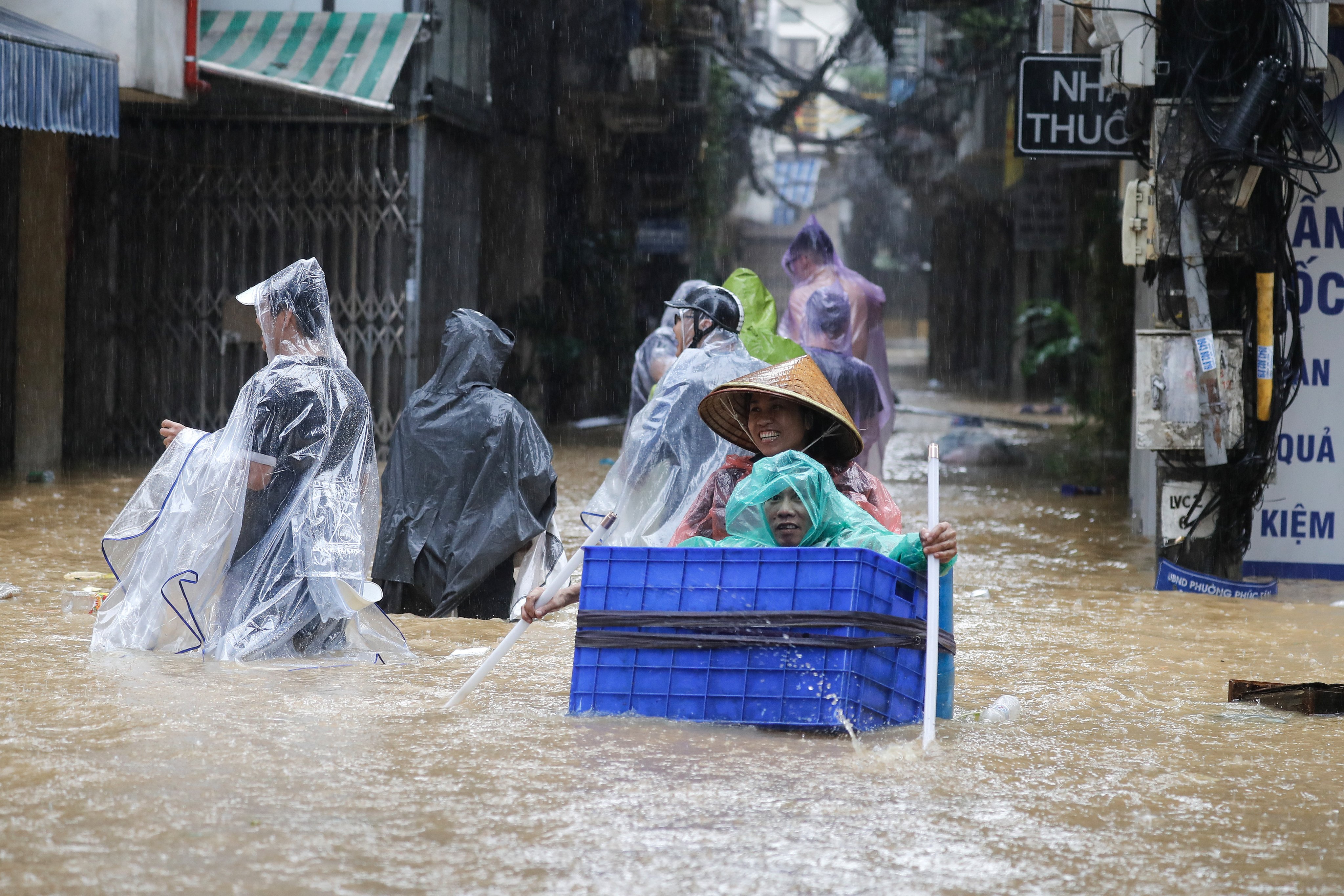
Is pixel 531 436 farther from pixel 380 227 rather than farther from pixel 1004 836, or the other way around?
pixel 380 227

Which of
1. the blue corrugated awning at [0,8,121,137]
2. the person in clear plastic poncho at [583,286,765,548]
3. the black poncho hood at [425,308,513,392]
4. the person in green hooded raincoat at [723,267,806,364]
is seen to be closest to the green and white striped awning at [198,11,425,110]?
the blue corrugated awning at [0,8,121,137]

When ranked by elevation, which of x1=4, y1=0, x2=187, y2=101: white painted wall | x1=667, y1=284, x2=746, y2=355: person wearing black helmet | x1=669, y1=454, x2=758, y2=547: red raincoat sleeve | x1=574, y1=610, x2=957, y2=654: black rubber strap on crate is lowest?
x1=574, y1=610, x2=957, y2=654: black rubber strap on crate

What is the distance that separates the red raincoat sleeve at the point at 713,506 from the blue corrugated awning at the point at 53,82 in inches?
255

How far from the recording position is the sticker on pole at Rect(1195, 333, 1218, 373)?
7520mm

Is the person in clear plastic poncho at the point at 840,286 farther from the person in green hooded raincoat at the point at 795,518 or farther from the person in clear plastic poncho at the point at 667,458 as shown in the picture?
the person in green hooded raincoat at the point at 795,518

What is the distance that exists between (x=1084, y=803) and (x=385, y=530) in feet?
12.0

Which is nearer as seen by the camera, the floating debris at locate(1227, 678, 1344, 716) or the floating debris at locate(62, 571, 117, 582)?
the floating debris at locate(1227, 678, 1344, 716)

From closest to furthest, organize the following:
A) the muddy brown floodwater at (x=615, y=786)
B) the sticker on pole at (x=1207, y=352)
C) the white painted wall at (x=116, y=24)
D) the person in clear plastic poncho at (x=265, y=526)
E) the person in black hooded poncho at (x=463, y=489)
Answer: the muddy brown floodwater at (x=615, y=786) → the person in clear plastic poncho at (x=265, y=526) → the person in black hooded poncho at (x=463, y=489) → the sticker on pole at (x=1207, y=352) → the white painted wall at (x=116, y=24)

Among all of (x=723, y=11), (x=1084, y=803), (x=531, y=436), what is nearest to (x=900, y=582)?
(x=1084, y=803)

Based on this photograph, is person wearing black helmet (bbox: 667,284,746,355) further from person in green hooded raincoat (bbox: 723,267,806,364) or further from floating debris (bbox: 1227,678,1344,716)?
floating debris (bbox: 1227,678,1344,716)

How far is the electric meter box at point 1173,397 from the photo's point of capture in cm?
766

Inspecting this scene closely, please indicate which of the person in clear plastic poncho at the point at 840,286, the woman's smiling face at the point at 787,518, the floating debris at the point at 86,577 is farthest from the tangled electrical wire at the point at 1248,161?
the floating debris at the point at 86,577

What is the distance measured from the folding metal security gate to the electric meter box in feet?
25.3

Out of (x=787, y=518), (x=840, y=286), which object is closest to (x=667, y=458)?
(x=787, y=518)
